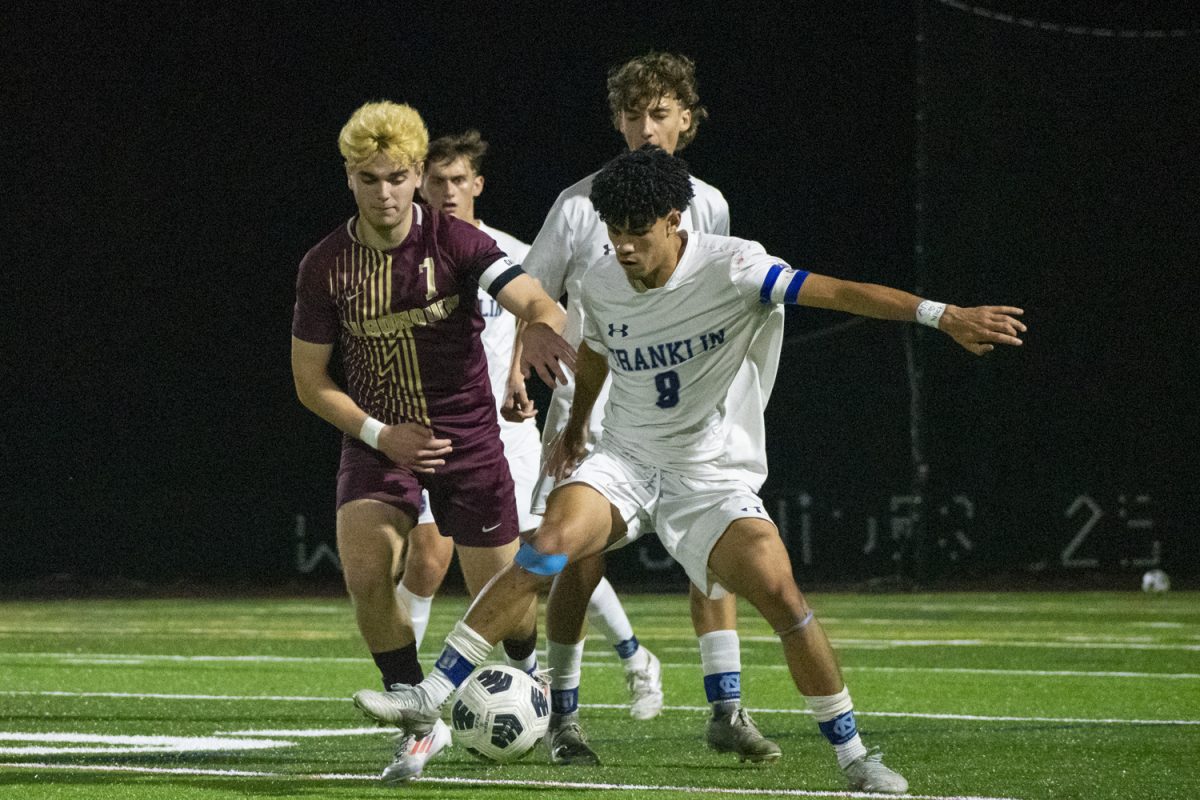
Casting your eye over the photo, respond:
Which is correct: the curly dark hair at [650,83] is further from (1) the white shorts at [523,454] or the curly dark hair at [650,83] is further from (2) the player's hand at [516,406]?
(1) the white shorts at [523,454]

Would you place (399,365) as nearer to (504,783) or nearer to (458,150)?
(504,783)

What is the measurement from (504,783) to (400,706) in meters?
0.49

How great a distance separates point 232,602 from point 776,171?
7.07 meters

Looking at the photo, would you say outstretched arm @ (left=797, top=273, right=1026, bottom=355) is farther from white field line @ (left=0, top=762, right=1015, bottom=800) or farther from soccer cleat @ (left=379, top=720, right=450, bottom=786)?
soccer cleat @ (left=379, top=720, right=450, bottom=786)

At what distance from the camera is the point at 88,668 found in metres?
10.2

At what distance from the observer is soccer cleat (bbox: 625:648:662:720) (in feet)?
24.1

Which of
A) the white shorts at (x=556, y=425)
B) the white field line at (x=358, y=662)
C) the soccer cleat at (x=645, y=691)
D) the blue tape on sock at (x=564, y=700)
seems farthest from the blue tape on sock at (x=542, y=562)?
the white field line at (x=358, y=662)

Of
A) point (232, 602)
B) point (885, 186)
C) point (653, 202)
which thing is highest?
point (885, 186)

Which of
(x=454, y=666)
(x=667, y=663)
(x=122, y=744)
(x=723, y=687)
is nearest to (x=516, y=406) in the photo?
(x=454, y=666)

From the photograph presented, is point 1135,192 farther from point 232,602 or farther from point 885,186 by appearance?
point 232,602

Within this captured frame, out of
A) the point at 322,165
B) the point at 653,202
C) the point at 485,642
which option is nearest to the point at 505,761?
the point at 485,642

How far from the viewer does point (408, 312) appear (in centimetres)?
570

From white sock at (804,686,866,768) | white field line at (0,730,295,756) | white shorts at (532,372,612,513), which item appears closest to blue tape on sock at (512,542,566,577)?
white sock at (804,686,866,768)

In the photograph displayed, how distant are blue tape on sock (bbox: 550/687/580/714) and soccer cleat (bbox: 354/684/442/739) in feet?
3.06
